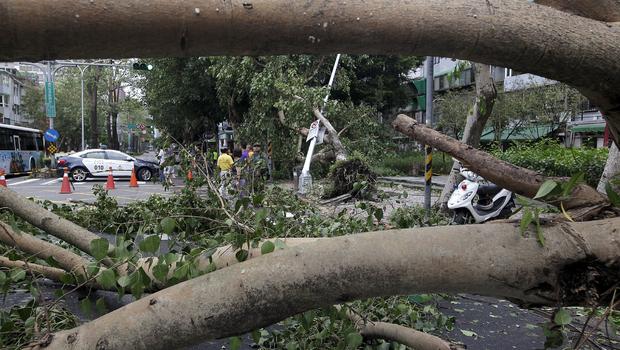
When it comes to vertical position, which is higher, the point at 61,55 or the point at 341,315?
the point at 61,55

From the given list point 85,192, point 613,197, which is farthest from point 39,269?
point 85,192

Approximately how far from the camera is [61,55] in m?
1.14

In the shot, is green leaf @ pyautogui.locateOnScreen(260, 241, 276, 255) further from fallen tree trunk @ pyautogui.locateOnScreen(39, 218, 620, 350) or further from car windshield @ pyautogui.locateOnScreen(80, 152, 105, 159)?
car windshield @ pyautogui.locateOnScreen(80, 152, 105, 159)

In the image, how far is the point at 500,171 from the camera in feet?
6.83

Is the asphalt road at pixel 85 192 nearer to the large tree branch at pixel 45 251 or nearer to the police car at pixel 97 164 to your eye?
the police car at pixel 97 164

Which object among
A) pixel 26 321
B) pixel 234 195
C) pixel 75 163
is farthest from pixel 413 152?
pixel 26 321

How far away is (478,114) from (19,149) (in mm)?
23097

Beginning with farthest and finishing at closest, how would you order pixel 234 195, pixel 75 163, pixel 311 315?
pixel 75 163 → pixel 234 195 → pixel 311 315

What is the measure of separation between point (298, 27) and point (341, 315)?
1.68m

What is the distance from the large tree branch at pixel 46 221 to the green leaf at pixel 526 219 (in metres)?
2.92

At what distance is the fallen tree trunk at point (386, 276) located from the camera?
56.5 inches

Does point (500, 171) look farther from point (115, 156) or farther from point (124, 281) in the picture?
point (115, 156)

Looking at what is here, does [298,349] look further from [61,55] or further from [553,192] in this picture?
[61,55]

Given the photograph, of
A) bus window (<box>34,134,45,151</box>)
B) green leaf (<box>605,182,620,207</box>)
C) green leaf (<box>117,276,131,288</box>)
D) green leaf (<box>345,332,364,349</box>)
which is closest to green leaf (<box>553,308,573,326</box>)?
green leaf (<box>605,182,620,207</box>)
